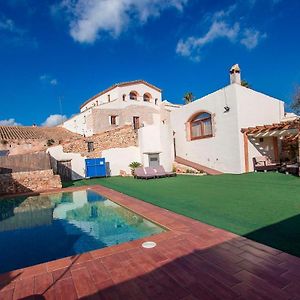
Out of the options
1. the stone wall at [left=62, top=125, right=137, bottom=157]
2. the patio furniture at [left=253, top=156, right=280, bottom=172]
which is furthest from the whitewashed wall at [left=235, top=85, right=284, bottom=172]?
the stone wall at [left=62, top=125, right=137, bottom=157]

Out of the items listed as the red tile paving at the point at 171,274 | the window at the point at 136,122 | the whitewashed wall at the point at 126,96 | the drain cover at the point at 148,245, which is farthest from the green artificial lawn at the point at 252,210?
the whitewashed wall at the point at 126,96

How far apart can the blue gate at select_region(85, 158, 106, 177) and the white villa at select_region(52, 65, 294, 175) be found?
3.18 ft

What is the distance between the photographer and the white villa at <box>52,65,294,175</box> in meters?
16.9

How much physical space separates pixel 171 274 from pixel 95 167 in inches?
691

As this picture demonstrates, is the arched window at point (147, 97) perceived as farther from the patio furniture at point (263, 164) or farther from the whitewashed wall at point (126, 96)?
the patio furniture at point (263, 164)

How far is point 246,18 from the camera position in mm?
14953

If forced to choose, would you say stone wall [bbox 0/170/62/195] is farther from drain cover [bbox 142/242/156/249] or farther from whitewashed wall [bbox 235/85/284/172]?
whitewashed wall [bbox 235/85/284/172]

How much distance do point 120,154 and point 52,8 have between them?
1244 cm

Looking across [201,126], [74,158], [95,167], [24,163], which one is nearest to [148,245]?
[24,163]

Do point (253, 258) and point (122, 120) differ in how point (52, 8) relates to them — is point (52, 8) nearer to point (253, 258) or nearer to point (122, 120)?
point (253, 258)

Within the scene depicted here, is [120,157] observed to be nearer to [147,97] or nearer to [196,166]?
[196,166]

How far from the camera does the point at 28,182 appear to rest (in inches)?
575

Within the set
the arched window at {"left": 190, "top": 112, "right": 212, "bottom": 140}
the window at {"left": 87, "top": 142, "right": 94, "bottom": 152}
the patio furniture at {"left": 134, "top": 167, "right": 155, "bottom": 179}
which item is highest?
the arched window at {"left": 190, "top": 112, "right": 212, "bottom": 140}

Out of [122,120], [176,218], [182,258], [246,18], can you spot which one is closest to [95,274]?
[182,258]
